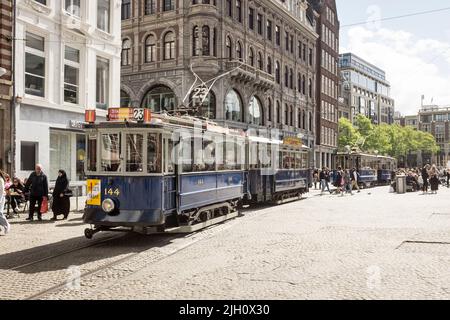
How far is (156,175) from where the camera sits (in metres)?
9.79

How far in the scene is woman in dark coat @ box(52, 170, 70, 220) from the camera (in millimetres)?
14219

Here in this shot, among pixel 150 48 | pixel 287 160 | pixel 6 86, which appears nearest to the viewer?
pixel 6 86

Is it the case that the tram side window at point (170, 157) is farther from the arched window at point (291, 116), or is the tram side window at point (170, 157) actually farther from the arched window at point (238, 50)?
the arched window at point (291, 116)

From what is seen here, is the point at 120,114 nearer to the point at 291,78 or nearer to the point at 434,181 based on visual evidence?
the point at 434,181

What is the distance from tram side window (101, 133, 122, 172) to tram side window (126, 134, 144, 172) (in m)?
0.20

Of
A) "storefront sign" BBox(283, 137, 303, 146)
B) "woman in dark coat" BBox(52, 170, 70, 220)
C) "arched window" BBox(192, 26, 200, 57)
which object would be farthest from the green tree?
"woman in dark coat" BBox(52, 170, 70, 220)

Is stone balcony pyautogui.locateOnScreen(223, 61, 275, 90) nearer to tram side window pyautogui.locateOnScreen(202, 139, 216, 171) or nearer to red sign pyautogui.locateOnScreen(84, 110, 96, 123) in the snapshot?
tram side window pyautogui.locateOnScreen(202, 139, 216, 171)

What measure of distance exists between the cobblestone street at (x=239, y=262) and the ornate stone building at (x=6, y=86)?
499 centimetres

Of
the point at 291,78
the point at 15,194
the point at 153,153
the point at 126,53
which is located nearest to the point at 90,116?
the point at 153,153

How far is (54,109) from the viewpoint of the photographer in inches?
790

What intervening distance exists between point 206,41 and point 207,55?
1029 millimetres
